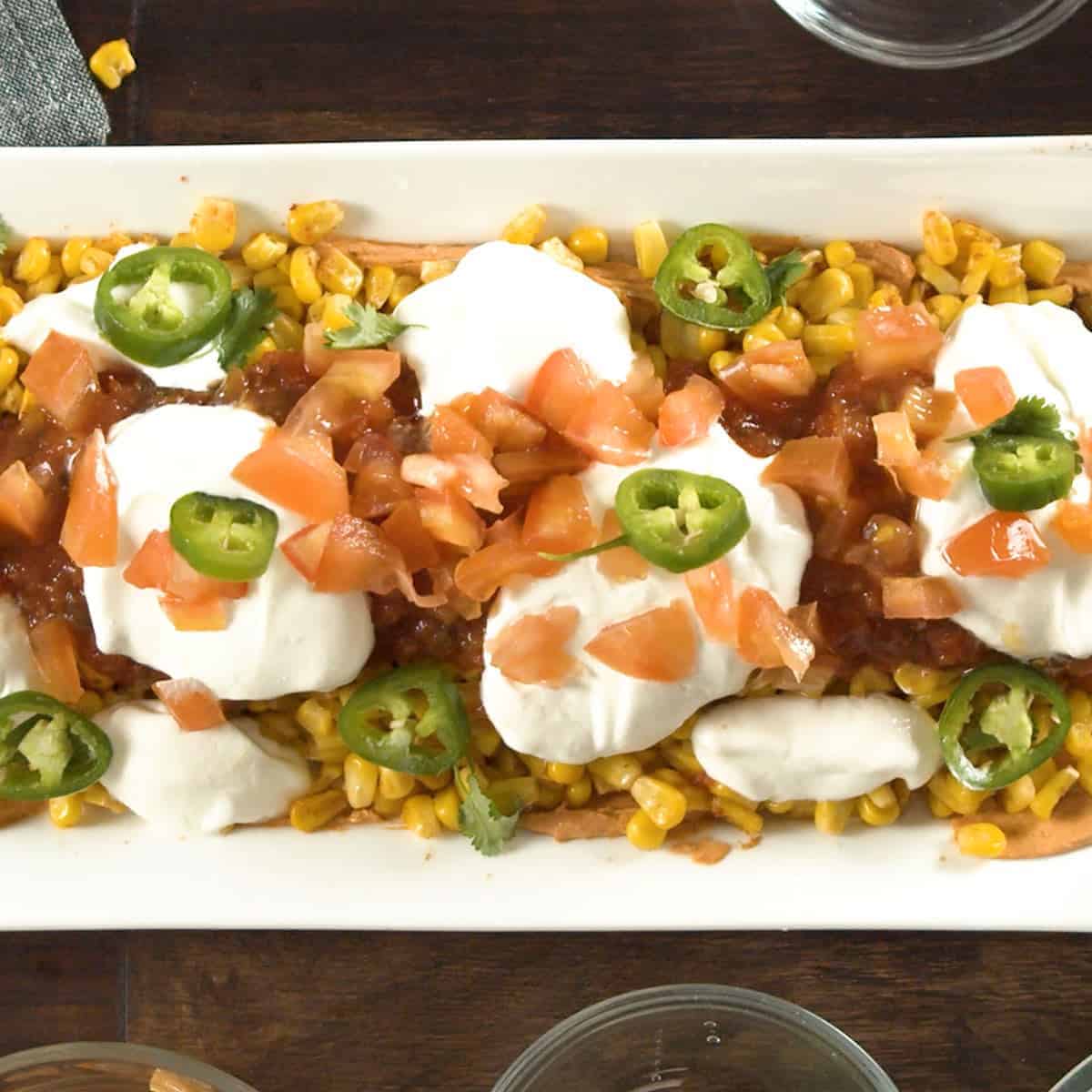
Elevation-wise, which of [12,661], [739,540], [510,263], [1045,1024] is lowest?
[1045,1024]

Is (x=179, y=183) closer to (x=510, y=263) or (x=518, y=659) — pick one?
(x=510, y=263)

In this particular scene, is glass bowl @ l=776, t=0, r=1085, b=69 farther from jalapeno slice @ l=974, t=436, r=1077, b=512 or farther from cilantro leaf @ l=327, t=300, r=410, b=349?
cilantro leaf @ l=327, t=300, r=410, b=349

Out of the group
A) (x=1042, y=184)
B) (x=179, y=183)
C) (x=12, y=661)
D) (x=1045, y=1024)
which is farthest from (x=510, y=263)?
(x=1045, y=1024)

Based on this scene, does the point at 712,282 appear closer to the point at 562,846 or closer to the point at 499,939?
the point at 562,846

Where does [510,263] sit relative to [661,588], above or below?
above

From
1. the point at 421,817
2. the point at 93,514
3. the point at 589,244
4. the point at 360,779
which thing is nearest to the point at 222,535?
the point at 93,514

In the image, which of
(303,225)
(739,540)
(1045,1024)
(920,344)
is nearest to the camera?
(739,540)
